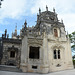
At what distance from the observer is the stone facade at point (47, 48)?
14672 millimetres

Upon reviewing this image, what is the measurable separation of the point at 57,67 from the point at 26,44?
25.9 feet

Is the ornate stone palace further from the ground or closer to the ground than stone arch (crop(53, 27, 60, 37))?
closer to the ground

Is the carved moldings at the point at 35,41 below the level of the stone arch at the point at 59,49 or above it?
above

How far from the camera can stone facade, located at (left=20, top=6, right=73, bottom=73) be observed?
14.7m

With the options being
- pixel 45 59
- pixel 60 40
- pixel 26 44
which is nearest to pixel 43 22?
pixel 60 40

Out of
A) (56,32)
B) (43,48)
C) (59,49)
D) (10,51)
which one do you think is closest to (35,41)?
(43,48)

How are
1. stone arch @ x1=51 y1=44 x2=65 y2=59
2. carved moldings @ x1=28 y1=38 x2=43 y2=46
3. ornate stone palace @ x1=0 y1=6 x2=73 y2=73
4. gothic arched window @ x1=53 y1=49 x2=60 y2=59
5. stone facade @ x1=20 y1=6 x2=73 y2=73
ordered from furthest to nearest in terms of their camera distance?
stone arch @ x1=51 y1=44 x2=65 y2=59 < gothic arched window @ x1=53 y1=49 x2=60 y2=59 < carved moldings @ x1=28 y1=38 x2=43 y2=46 < ornate stone palace @ x1=0 y1=6 x2=73 y2=73 < stone facade @ x1=20 y1=6 x2=73 y2=73

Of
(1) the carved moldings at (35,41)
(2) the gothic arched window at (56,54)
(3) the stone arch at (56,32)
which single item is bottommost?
(2) the gothic arched window at (56,54)

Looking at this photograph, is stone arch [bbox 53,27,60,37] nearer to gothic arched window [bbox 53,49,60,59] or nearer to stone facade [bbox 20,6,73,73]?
stone facade [bbox 20,6,73,73]

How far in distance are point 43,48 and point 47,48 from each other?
1086 millimetres

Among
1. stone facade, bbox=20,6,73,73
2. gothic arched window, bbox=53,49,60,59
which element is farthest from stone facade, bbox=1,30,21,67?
gothic arched window, bbox=53,49,60,59

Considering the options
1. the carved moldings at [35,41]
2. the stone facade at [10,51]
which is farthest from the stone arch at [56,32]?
the stone facade at [10,51]

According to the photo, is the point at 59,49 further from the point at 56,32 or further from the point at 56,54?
the point at 56,32

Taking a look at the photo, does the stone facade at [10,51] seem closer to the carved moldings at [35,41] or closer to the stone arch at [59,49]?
the carved moldings at [35,41]
